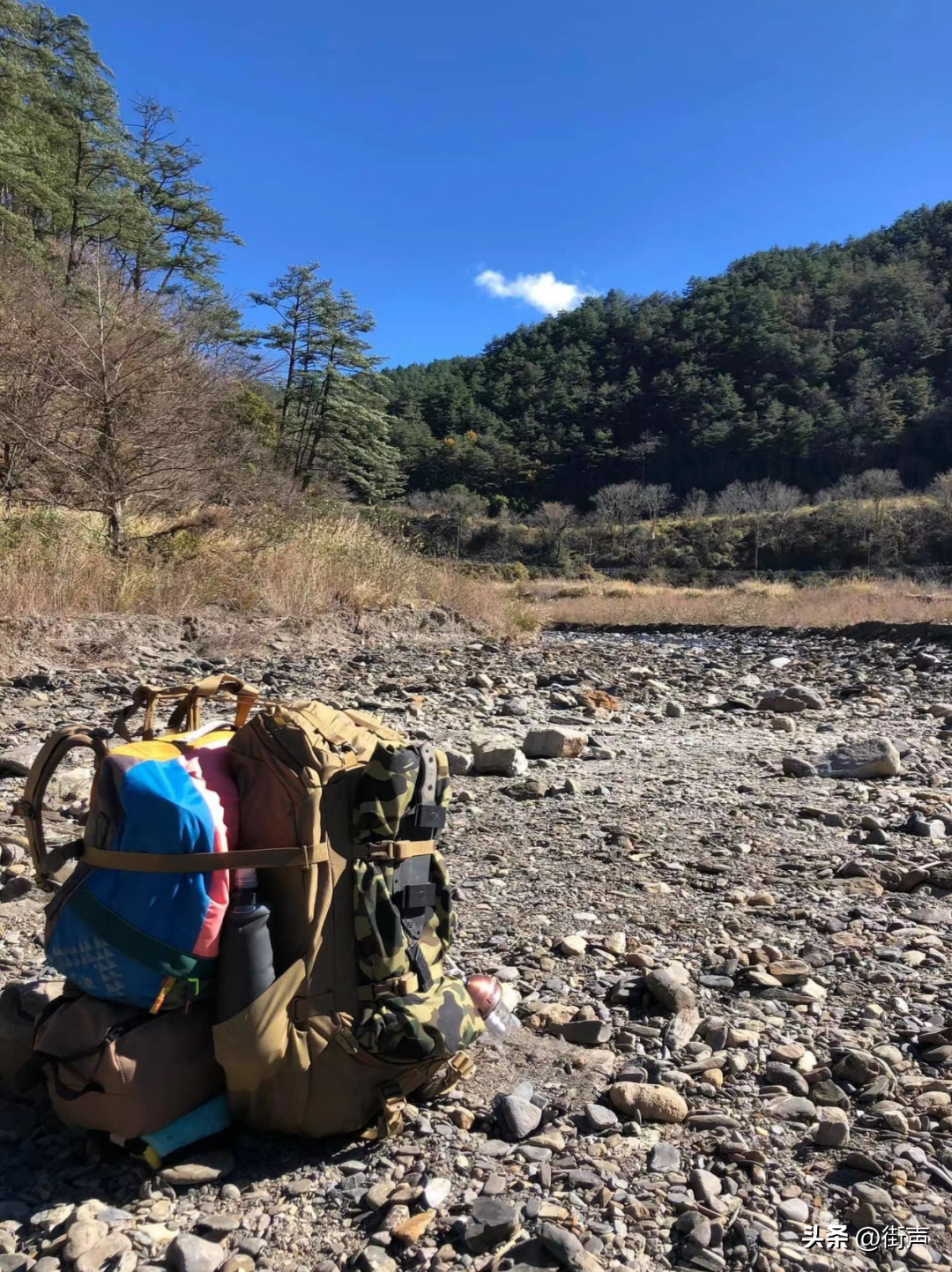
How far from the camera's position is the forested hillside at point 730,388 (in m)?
81.1

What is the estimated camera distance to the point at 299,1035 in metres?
1.44

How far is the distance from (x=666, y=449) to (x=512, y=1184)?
9390 centimetres

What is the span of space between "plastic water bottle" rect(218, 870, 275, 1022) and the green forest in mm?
8506

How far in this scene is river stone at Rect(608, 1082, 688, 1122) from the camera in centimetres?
164

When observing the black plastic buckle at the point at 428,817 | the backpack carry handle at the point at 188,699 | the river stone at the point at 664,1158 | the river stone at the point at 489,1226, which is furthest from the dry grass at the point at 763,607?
the river stone at the point at 489,1226

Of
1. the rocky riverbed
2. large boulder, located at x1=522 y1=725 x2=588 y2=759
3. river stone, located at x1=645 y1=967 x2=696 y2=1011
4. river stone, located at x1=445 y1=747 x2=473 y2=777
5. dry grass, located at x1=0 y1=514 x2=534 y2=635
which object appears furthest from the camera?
dry grass, located at x1=0 y1=514 x2=534 y2=635

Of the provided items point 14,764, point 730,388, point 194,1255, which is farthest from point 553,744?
point 730,388

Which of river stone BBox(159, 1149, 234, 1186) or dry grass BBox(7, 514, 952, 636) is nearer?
river stone BBox(159, 1149, 234, 1186)

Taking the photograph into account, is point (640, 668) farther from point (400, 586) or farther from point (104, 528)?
point (104, 528)

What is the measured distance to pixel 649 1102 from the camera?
1652mm

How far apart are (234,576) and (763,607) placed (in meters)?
20.1

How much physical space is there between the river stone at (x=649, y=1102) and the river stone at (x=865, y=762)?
3.42 meters

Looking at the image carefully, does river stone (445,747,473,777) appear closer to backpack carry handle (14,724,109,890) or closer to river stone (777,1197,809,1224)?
backpack carry handle (14,724,109,890)

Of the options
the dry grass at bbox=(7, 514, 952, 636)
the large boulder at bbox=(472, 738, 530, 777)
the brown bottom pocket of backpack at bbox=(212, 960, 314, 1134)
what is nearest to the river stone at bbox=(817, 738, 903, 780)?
the large boulder at bbox=(472, 738, 530, 777)
